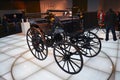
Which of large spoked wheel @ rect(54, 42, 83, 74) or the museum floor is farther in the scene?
the museum floor

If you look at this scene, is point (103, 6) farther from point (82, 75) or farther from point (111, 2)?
point (82, 75)

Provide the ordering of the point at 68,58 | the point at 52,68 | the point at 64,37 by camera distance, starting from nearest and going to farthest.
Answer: the point at 68,58, the point at 52,68, the point at 64,37

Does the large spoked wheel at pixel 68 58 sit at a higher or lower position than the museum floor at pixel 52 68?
higher

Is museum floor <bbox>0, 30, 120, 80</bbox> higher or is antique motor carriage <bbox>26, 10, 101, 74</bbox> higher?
antique motor carriage <bbox>26, 10, 101, 74</bbox>

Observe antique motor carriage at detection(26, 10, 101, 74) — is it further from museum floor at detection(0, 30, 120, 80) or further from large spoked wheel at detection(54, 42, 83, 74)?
museum floor at detection(0, 30, 120, 80)

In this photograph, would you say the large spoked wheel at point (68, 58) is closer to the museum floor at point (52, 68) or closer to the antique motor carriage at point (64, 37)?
the antique motor carriage at point (64, 37)

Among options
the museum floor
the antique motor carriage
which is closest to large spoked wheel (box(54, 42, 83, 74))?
the antique motor carriage

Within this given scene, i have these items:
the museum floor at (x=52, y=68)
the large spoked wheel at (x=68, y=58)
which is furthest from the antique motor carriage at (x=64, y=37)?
the museum floor at (x=52, y=68)

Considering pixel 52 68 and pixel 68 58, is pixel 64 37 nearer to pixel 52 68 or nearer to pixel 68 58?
pixel 68 58

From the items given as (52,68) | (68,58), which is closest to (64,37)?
(68,58)

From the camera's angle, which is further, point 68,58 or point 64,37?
point 64,37

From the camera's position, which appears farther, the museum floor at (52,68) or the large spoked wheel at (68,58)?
the museum floor at (52,68)

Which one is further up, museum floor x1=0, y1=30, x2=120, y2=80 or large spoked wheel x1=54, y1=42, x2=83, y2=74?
A: large spoked wheel x1=54, y1=42, x2=83, y2=74

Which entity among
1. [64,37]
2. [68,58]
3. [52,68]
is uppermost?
[64,37]
